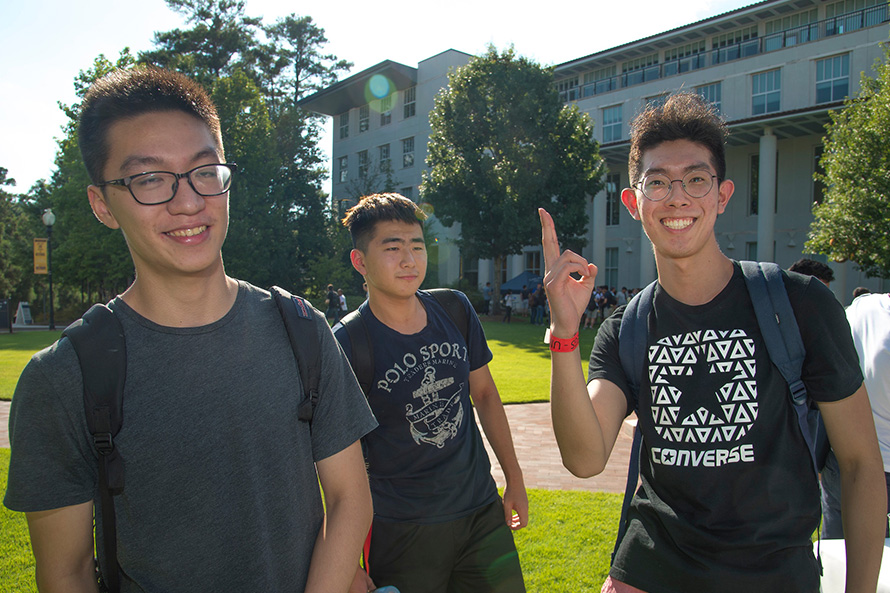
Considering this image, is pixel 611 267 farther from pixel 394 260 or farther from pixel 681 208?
pixel 681 208

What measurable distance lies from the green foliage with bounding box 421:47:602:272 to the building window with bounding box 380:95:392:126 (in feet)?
51.7

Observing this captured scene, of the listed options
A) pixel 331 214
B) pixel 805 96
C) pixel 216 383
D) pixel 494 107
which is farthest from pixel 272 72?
pixel 216 383

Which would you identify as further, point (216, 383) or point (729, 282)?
point (729, 282)

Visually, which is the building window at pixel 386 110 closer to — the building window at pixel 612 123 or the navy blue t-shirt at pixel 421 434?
the building window at pixel 612 123

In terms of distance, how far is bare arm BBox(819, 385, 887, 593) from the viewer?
6.50 ft

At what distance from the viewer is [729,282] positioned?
2.31 meters

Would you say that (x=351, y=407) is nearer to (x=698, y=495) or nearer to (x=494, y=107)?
(x=698, y=495)

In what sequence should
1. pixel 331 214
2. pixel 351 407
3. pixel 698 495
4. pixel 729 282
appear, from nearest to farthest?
pixel 351 407 → pixel 698 495 → pixel 729 282 → pixel 331 214

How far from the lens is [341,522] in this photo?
6.03 ft

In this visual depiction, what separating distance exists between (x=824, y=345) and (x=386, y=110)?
1827 inches

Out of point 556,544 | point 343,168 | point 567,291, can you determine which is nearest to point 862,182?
point 556,544

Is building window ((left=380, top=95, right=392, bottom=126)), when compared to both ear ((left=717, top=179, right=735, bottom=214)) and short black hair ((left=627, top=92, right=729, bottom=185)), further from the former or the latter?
ear ((left=717, top=179, right=735, bottom=214))

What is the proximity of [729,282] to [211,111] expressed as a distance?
207 cm

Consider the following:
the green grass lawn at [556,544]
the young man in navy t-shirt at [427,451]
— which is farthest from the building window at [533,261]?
the young man in navy t-shirt at [427,451]
